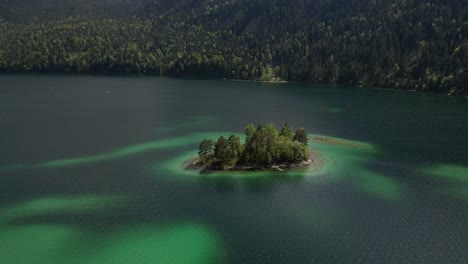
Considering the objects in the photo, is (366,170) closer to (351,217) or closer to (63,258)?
(351,217)

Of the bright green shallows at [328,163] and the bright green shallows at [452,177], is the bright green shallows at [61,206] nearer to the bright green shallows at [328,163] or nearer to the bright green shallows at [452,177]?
the bright green shallows at [328,163]

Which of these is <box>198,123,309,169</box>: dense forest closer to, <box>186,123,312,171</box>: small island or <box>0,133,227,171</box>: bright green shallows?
<box>186,123,312,171</box>: small island

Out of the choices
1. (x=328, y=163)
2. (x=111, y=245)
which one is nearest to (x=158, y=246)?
(x=111, y=245)

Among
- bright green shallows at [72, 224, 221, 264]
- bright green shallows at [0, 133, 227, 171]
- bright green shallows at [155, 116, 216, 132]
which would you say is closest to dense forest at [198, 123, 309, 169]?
bright green shallows at [0, 133, 227, 171]

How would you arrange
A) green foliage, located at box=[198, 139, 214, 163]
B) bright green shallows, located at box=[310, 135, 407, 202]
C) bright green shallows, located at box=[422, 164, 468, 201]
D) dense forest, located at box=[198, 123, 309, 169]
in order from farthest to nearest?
1. green foliage, located at box=[198, 139, 214, 163]
2. dense forest, located at box=[198, 123, 309, 169]
3. bright green shallows, located at box=[310, 135, 407, 202]
4. bright green shallows, located at box=[422, 164, 468, 201]

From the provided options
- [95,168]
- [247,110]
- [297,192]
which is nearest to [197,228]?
[297,192]

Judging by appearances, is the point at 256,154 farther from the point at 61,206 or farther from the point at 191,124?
the point at 191,124
